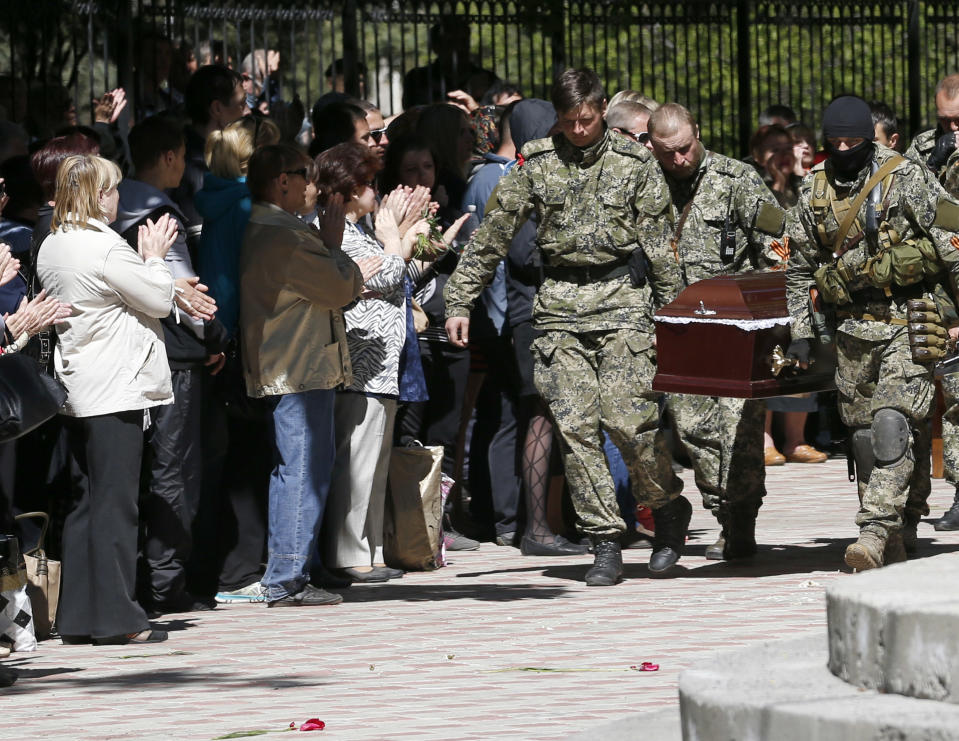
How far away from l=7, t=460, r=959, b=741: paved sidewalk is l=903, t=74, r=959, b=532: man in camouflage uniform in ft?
1.55

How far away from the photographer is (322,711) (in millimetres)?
6887

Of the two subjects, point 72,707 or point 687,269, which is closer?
point 72,707

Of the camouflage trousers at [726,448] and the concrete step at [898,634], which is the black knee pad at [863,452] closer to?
the camouflage trousers at [726,448]

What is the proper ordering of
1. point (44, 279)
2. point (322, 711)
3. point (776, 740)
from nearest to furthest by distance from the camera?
point (776, 740) → point (322, 711) → point (44, 279)

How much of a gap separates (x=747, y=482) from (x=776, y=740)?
18.1ft

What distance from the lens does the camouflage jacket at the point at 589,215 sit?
31.3ft

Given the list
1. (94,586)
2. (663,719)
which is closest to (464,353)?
(94,586)

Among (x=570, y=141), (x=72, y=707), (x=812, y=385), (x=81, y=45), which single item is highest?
(x=81, y=45)

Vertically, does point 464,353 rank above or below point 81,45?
below

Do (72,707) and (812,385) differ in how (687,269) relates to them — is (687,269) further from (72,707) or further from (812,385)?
(72,707)

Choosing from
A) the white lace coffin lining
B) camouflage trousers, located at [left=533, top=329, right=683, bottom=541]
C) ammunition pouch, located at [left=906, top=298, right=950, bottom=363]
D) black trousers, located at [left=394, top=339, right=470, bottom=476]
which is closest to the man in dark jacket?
camouflage trousers, located at [left=533, top=329, right=683, bottom=541]

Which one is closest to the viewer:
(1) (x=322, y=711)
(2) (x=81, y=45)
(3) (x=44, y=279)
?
(1) (x=322, y=711)

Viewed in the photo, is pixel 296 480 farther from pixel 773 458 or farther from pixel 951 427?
pixel 773 458

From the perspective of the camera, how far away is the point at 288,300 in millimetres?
9133
